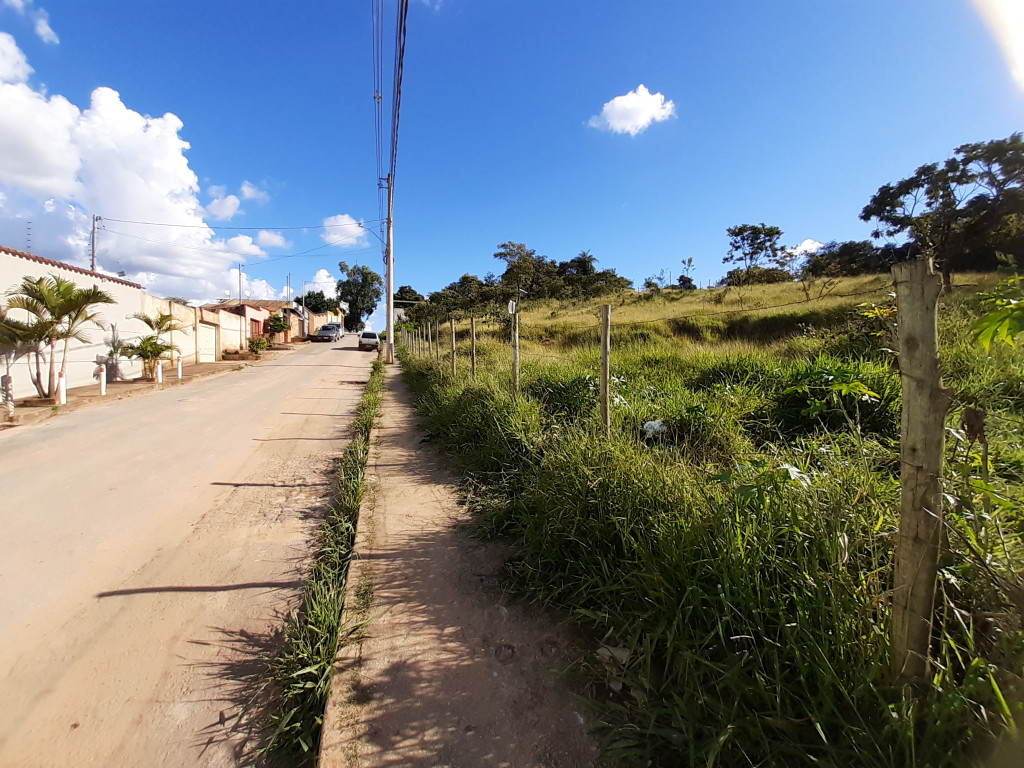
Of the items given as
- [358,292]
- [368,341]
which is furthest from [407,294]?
[368,341]

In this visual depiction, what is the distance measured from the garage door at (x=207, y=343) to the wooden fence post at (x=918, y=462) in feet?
74.2

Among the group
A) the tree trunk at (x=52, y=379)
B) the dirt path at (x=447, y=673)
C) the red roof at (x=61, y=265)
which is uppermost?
the red roof at (x=61, y=265)

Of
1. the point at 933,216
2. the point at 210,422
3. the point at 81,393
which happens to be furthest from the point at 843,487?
the point at 933,216

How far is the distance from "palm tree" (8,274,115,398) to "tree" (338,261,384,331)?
57933 mm

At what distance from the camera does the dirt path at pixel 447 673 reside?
1758mm

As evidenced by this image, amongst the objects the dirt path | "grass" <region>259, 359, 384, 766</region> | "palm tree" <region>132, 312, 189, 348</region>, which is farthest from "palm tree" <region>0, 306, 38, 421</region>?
the dirt path

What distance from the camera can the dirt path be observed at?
1758 mm

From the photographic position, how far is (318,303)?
62938 millimetres

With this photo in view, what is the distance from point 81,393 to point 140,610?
1072 cm

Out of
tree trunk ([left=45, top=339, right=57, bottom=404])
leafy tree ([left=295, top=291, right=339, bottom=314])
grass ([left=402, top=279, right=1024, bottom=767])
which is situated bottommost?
grass ([left=402, top=279, right=1024, bottom=767])

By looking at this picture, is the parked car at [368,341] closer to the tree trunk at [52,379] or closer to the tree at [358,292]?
the tree trunk at [52,379]

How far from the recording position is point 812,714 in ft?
4.84

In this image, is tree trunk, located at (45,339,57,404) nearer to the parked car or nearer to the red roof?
the red roof

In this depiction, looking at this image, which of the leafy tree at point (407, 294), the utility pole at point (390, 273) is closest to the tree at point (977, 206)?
the utility pole at point (390, 273)
